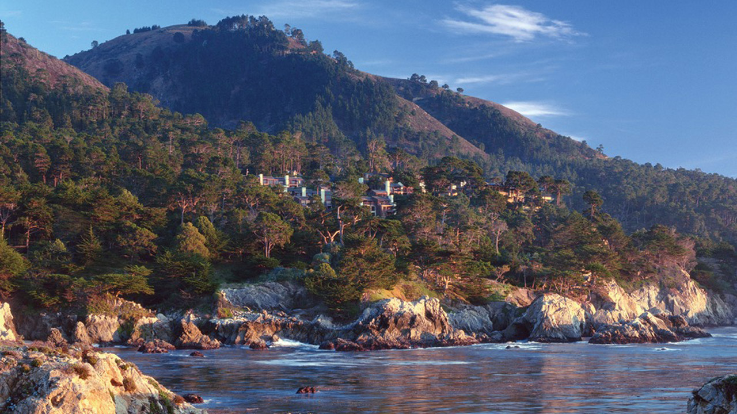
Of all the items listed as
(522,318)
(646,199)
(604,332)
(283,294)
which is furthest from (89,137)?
(646,199)

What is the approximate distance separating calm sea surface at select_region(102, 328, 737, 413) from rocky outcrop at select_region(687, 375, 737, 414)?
12598 mm

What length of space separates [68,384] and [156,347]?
4330 centimetres

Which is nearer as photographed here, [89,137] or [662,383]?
[662,383]

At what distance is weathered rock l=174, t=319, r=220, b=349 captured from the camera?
2537 inches

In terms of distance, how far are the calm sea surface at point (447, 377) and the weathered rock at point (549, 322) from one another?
803 cm

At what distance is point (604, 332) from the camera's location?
7412 cm

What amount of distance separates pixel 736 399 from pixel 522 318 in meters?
61.2

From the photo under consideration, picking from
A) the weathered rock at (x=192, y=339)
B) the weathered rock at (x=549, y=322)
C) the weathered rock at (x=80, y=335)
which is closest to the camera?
the weathered rock at (x=80, y=335)

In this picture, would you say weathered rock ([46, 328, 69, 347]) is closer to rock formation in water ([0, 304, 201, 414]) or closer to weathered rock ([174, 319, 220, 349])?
weathered rock ([174, 319, 220, 349])

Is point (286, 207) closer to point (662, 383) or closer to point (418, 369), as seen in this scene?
point (418, 369)

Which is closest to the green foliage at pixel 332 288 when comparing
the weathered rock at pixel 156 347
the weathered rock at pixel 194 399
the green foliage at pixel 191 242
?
the green foliage at pixel 191 242

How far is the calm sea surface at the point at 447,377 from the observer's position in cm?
3328

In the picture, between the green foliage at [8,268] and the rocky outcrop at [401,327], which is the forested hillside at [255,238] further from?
the rocky outcrop at [401,327]

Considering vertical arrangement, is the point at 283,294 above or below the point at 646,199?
below
